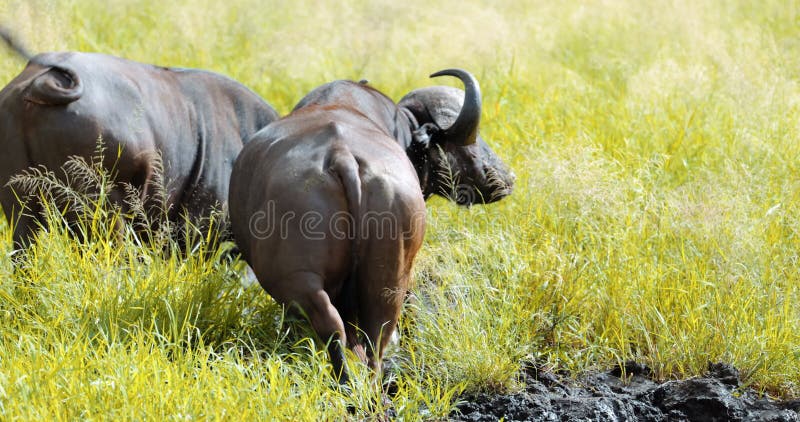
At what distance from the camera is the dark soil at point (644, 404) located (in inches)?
163

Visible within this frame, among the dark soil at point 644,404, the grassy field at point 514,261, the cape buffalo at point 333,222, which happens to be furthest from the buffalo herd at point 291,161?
the dark soil at point 644,404

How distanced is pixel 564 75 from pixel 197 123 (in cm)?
406

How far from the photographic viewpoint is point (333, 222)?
4.05m

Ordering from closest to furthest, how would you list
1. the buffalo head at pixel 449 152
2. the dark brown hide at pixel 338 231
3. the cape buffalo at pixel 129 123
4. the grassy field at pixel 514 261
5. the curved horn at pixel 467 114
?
the grassy field at pixel 514 261 → the dark brown hide at pixel 338 231 → the cape buffalo at pixel 129 123 → the curved horn at pixel 467 114 → the buffalo head at pixel 449 152

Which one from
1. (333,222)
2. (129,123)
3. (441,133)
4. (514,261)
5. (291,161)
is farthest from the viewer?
(441,133)

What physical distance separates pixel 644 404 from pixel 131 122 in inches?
114

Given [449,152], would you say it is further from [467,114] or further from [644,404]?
[644,404]

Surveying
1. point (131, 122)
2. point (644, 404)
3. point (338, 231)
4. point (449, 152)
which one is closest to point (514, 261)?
point (449, 152)

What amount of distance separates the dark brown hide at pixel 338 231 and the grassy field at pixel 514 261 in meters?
0.24

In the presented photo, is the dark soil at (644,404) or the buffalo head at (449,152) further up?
the buffalo head at (449,152)

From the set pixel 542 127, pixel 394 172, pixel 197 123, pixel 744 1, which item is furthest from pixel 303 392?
pixel 744 1

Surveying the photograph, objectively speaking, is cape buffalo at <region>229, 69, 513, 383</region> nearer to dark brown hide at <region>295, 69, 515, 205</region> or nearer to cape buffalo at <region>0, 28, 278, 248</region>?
dark brown hide at <region>295, 69, 515, 205</region>

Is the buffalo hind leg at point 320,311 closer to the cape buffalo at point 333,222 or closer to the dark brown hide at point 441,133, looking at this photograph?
the cape buffalo at point 333,222

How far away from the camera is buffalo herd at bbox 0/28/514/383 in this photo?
4.08 m
